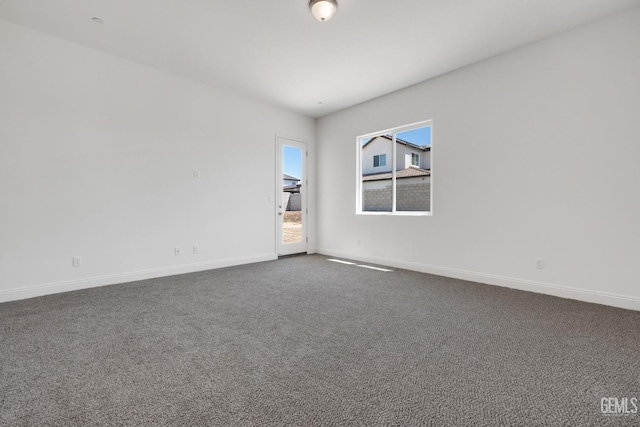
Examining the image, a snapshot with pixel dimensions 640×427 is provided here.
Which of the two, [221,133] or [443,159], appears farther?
[221,133]

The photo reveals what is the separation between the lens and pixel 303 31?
125 inches

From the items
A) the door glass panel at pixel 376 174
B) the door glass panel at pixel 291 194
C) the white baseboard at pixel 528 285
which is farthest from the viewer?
the door glass panel at pixel 291 194

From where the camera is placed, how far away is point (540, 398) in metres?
1.52

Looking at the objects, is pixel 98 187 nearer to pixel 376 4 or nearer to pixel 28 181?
pixel 28 181

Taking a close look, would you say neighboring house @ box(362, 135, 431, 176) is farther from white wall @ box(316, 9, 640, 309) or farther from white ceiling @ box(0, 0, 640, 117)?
white ceiling @ box(0, 0, 640, 117)

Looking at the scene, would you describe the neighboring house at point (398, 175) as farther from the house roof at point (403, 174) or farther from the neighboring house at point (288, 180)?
the neighboring house at point (288, 180)

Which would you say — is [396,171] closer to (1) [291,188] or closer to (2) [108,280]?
(1) [291,188]

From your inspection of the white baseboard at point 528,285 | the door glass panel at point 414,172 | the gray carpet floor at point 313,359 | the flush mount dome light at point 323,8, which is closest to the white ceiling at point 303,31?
the flush mount dome light at point 323,8

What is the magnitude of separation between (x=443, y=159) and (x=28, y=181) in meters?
5.31

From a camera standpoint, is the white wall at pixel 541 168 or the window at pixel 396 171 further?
the window at pixel 396 171

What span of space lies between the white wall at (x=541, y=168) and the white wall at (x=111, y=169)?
9.96 feet

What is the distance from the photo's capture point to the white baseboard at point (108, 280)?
3.14 meters

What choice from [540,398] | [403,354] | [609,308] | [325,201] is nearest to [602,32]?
[609,308]

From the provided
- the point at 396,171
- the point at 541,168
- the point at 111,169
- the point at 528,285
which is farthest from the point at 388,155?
the point at 111,169
